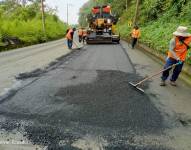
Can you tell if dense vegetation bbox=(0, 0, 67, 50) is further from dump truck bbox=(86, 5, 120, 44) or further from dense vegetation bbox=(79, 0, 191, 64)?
dense vegetation bbox=(79, 0, 191, 64)

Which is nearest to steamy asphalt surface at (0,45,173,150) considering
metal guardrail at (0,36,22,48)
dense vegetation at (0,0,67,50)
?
metal guardrail at (0,36,22,48)

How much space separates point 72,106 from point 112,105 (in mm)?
841

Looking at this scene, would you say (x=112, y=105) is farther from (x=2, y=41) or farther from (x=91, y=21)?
(x=91, y=21)

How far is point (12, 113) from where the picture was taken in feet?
15.8

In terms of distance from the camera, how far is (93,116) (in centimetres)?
477

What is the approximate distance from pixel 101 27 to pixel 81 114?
22.3 meters

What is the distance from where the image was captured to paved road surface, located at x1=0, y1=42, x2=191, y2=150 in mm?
3787

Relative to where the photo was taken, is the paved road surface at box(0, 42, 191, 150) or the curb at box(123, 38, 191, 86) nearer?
the paved road surface at box(0, 42, 191, 150)

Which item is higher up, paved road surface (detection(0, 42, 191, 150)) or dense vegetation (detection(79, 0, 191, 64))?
dense vegetation (detection(79, 0, 191, 64))

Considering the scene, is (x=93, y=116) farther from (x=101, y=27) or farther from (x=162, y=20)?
(x=101, y=27)

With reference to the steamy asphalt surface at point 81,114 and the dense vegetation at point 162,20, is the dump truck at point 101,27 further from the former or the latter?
the steamy asphalt surface at point 81,114

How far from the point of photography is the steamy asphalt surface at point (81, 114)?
149 inches

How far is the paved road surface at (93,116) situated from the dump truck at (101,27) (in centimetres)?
1746

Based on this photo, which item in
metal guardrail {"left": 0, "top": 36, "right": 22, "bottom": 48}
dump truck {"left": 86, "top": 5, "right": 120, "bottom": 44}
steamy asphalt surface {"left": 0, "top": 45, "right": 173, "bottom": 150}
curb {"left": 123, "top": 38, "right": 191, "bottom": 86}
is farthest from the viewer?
dump truck {"left": 86, "top": 5, "right": 120, "bottom": 44}
